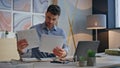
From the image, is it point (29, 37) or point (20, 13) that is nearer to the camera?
point (29, 37)

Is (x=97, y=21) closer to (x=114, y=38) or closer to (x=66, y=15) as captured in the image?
(x=114, y=38)

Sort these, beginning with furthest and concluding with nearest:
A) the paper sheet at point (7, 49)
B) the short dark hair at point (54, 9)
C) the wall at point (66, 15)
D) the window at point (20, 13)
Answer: the wall at point (66, 15)
the window at point (20, 13)
the paper sheet at point (7, 49)
the short dark hair at point (54, 9)

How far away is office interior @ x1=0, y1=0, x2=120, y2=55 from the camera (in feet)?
13.4

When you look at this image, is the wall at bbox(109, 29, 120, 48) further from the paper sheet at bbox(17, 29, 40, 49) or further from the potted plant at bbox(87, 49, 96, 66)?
the potted plant at bbox(87, 49, 96, 66)

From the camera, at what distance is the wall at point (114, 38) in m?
4.93

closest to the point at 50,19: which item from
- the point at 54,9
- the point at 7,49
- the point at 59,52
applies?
the point at 54,9

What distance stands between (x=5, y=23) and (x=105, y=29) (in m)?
2.31

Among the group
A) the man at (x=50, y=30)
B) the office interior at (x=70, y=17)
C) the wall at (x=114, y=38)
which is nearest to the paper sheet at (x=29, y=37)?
the man at (x=50, y=30)

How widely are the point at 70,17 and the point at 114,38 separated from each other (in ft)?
3.46

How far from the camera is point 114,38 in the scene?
4.99 meters

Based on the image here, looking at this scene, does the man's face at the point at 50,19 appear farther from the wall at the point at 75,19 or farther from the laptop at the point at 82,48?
the wall at the point at 75,19

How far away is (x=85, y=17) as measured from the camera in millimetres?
5379

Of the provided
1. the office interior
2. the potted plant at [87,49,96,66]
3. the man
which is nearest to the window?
the office interior

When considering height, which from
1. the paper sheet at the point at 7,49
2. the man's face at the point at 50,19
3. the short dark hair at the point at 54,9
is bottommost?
the paper sheet at the point at 7,49
